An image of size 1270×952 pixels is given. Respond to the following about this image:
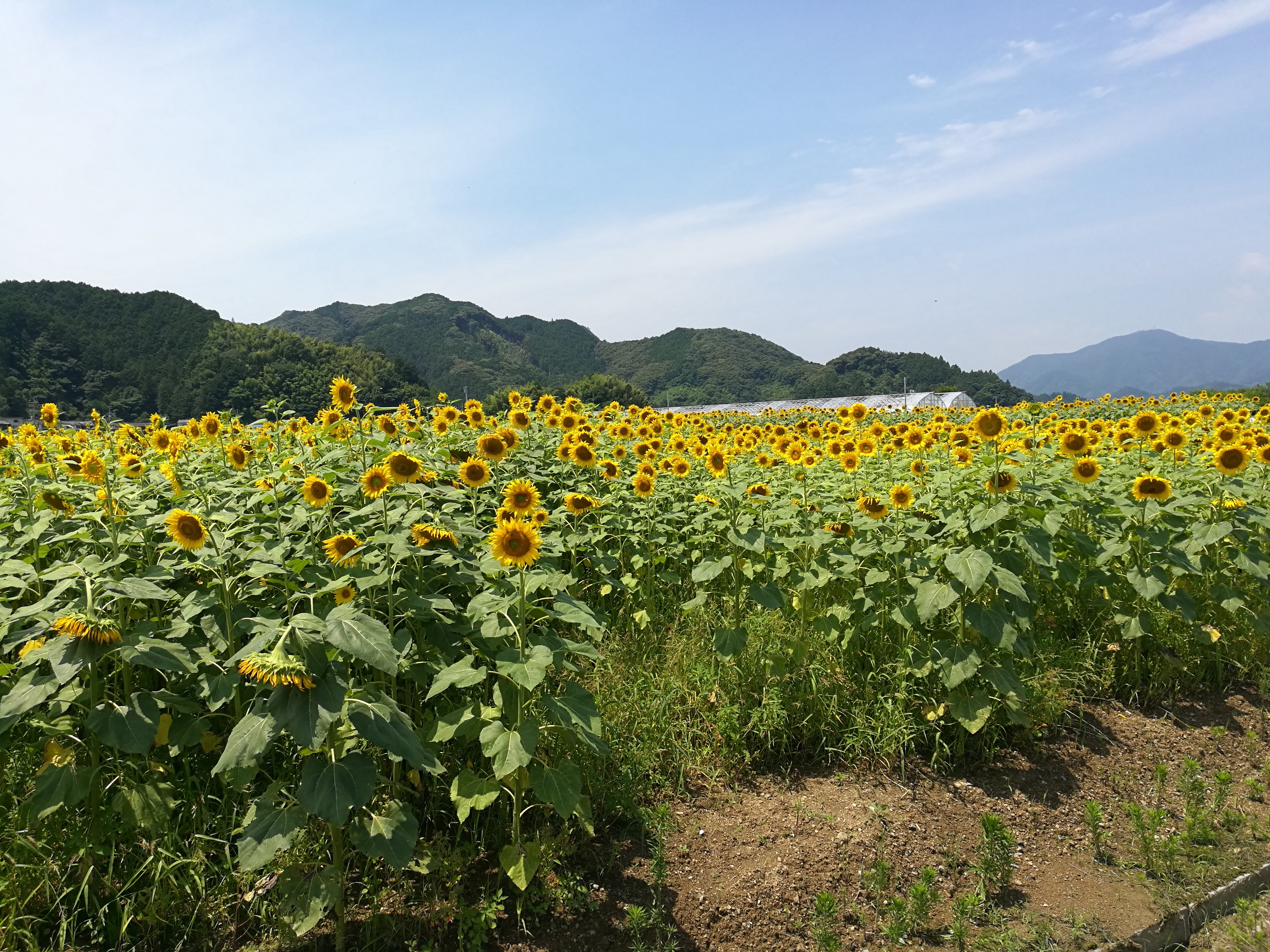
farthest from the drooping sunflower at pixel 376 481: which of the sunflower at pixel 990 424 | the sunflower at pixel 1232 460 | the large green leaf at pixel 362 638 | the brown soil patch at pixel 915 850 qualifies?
the sunflower at pixel 1232 460

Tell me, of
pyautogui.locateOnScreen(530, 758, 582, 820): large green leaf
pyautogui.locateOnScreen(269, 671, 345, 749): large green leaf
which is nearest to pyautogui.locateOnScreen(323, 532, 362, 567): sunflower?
pyautogui.locateOnScreen(269, 671, 345, 749): large green leaf

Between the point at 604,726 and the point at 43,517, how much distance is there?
2508mm

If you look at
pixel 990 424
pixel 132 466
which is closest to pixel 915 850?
pixel 990 424

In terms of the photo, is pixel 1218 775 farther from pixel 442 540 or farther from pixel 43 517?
pixel 43 517

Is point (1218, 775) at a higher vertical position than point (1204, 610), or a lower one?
lower

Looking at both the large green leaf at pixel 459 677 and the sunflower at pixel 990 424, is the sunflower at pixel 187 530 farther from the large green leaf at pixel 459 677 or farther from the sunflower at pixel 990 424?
the sunflower at pixel 990 424

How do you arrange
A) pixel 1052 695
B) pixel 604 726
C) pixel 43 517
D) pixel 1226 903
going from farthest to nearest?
1. pixel 1052 695
2. pixel 604 726
3. pixel 43 517
4. pixel 1226 903

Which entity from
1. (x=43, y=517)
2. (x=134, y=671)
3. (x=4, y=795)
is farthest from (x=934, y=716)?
(x=43, y=517)

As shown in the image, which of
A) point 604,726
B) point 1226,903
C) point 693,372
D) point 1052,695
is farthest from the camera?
point 693,372

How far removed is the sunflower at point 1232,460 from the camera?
4.02 m

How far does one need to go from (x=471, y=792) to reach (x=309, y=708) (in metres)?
0.75

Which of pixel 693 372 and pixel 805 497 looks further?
pixel 693 372

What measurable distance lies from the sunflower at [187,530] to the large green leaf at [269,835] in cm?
100

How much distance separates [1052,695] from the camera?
3607mm
